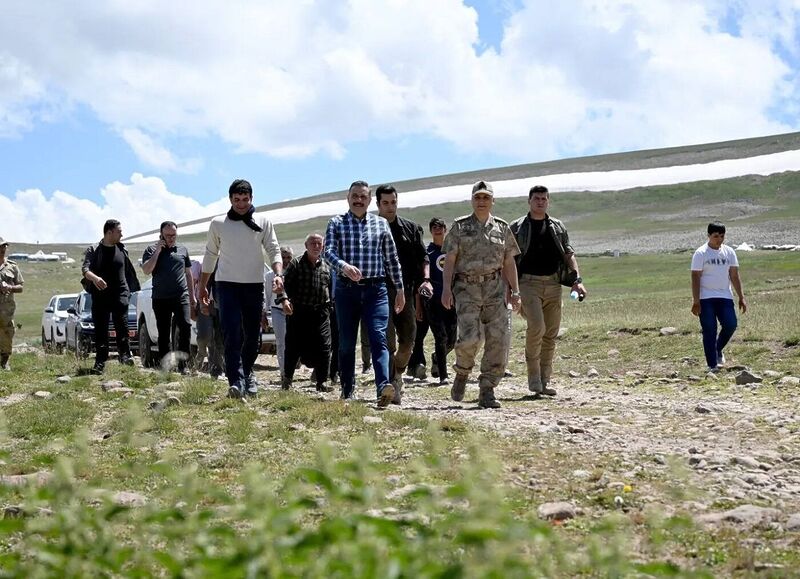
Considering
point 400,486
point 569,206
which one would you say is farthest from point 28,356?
point 569,206

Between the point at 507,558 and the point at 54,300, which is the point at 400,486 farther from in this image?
the point at 54,300

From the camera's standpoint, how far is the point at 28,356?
1672cm

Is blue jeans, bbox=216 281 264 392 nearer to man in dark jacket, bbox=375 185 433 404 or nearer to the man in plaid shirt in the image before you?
the man in plaid shirt

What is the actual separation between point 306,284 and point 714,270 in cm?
487

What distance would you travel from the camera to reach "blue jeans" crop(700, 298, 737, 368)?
43.7 feet

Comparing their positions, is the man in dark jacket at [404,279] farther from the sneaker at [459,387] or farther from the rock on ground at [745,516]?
the rock on ground at [745,516]

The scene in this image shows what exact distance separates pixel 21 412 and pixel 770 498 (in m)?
6.04

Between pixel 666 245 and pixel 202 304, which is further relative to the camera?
pixel 666 245

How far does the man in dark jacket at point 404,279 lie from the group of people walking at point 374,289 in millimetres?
13

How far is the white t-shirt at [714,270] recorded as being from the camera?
13.5m

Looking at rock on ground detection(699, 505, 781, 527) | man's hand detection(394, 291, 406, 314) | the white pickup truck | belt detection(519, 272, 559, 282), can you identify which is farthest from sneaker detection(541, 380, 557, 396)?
rock on ground detection(699, 505, 781, 527)

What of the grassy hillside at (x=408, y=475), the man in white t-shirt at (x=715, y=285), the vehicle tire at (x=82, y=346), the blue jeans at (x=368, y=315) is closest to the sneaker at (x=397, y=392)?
the grassy hillside at (x=408, y=475)

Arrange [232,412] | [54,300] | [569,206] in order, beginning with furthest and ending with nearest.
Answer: [569,206], [54,300], [232,412]

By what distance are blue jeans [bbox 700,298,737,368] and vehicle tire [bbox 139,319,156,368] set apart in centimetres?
796
